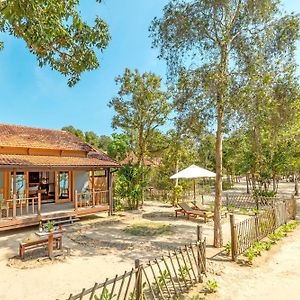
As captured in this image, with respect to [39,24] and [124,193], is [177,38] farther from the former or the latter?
[124,193]

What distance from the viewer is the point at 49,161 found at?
1585 centimetres

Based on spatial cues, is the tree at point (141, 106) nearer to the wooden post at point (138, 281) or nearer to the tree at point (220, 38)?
the tree at point (220, 38)

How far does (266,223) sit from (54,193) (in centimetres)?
1365

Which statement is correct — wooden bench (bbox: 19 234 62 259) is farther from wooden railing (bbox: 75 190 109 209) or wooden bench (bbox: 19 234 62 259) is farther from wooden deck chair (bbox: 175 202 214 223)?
wooden deck chair (bbox: 175 202 214 223)

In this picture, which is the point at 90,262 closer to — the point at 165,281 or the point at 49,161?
the point at 165,281

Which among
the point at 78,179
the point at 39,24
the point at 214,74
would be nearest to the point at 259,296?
the point at 214,74

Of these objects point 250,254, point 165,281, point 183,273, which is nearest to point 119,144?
point 250,254

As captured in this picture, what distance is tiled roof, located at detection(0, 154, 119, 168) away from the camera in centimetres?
1409

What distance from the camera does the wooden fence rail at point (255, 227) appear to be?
9555 millimetres

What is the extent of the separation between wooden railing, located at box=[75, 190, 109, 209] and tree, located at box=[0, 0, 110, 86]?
8784 mm

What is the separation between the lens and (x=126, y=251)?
10781mm

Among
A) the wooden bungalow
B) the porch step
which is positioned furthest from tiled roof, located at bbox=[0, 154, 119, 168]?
the porch step

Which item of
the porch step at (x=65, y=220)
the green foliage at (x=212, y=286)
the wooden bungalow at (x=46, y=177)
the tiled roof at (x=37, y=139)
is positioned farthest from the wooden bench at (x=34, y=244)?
the tiled roof at (x=37, y=139)

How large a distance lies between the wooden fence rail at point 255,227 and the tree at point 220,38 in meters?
1.11
